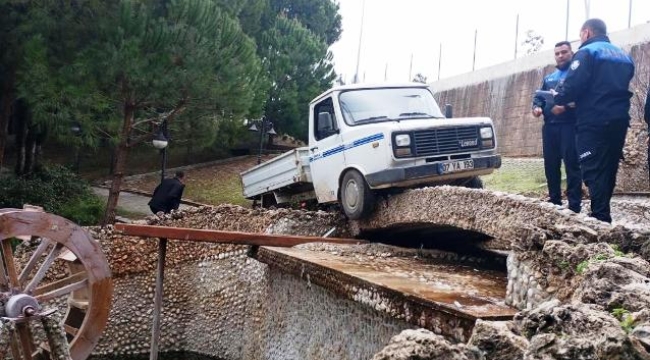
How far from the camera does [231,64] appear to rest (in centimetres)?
1544

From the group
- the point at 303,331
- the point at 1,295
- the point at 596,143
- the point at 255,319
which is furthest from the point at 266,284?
the point at 596,143

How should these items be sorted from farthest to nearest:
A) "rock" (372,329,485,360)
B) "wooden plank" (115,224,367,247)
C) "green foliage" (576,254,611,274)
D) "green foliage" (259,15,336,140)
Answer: "green foliage" (259,15,336,140) → "wooden plank" (115,224,367,247) → "green foliage" (576,254,611,274) → "rock" (372,329,485,360)

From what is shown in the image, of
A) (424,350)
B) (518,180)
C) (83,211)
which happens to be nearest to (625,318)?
(424,350)

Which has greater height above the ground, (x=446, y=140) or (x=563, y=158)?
(x=446, y=140)

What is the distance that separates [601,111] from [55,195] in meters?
16.6

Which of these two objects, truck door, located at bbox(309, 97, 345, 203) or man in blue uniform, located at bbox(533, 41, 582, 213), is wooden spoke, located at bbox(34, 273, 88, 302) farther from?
man in blue uniform, located at bbox(533, 41, 582, 213)

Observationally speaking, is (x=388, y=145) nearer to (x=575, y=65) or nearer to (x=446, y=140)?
(x=446, y=140)

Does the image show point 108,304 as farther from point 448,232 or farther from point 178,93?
point 178,93

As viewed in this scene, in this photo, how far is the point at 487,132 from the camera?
8.40 m

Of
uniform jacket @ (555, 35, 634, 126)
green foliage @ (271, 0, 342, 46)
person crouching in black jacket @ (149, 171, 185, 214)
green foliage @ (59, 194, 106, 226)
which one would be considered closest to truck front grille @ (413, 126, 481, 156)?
uniform jacket @ (555, 35, 634, 126)

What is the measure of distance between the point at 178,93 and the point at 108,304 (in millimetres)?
6896

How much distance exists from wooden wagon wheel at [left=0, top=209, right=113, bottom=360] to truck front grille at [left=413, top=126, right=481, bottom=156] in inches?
183

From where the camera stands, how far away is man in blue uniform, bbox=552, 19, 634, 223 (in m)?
5.75

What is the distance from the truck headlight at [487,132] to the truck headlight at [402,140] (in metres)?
1.07
